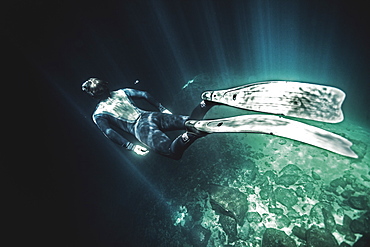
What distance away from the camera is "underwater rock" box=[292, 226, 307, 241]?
2.22 meters

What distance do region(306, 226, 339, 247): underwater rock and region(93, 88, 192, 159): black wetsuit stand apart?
7.94 ft

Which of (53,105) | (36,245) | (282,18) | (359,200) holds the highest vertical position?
(53,105)

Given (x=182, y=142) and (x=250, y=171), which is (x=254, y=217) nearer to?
(x=250, y=171)

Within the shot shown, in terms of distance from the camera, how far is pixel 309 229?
→ 7.34 feet

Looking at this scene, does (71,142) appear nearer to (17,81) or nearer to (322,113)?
(17,81)

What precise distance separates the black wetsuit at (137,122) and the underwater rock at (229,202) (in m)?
1.37

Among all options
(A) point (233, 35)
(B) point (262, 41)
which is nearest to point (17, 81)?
(A) point (233, 35)

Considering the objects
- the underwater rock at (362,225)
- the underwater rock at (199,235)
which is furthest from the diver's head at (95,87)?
the underwater rock at (362,225)

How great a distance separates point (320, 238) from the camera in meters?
2.10

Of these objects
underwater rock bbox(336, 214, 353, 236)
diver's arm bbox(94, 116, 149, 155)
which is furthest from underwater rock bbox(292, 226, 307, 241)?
diver's arm bbox(94, 116, 149, 155)

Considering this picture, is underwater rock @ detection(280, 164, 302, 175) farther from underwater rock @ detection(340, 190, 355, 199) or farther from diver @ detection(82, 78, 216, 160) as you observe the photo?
diver @ detection(82, 78, 216, 160)

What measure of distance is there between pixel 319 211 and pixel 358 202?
0.63m

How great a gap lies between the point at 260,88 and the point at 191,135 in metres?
1.14

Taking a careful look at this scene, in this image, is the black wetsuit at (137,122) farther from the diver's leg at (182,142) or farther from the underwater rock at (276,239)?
the underwater rock at (276,239)
